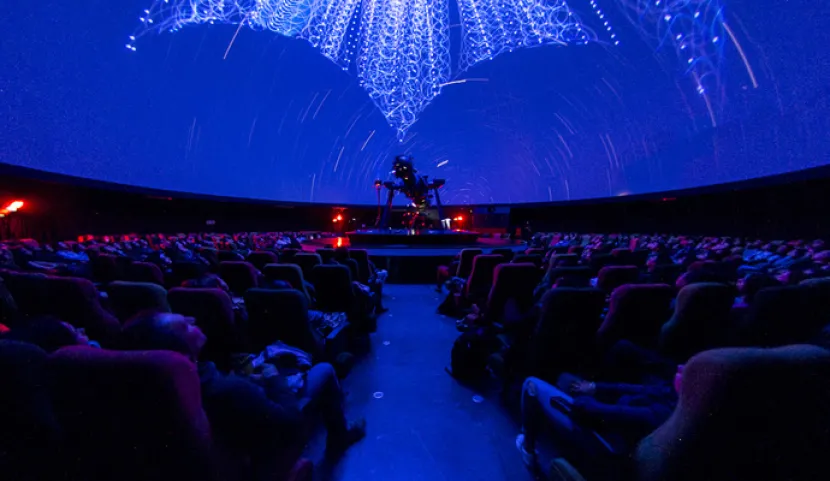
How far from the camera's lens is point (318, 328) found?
12.9 feet

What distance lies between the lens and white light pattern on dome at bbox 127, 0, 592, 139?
12.8 m

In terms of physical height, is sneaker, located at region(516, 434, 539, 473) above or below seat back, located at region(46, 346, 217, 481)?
below

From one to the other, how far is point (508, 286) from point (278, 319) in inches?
108

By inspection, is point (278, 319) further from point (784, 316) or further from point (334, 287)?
point (784, 316)

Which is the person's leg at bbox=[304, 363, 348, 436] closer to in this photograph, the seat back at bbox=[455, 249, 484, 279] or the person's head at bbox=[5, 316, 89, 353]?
the person's head at bbox=[5, 316, 89, 353]

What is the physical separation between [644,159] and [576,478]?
18.3 metres

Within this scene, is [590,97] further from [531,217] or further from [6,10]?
[6,10]

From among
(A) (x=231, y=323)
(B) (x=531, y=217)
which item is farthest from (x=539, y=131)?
(A) (x=231, y=323)

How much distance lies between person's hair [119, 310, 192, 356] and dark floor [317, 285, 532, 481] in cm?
153

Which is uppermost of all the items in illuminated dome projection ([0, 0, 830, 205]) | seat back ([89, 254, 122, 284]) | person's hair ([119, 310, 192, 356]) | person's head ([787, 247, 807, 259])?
illuminated dome projection ([0, 0, 830, 205])

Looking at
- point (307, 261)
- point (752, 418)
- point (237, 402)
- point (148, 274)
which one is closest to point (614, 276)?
point (752, 418)

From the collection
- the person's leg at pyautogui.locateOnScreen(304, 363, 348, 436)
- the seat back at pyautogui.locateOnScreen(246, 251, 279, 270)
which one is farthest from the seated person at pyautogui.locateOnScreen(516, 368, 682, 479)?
the seat back at pyautogui.locateOnScreen(246, 251, 279, 270)

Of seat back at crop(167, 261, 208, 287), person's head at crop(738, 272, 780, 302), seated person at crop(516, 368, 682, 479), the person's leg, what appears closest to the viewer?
seated person at crop(516, 368, 682, 479)

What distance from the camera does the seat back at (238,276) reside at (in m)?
5.00
